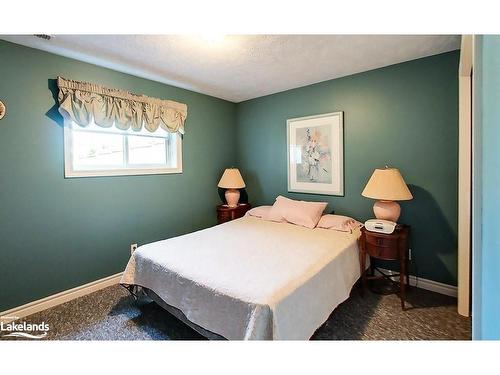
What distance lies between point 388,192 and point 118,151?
9.45 ft

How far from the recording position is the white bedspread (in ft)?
4.21

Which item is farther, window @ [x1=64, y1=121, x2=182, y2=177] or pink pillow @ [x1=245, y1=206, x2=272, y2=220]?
pink pillow @ [x1=245, y1=206, x2=272, y2=220]

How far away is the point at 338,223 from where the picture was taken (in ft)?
8.20

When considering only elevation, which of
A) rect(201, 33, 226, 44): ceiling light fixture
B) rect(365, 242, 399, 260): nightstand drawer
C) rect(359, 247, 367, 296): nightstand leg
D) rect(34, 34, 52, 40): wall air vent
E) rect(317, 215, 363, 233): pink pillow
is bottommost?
rect(359, 247, 367, 296): nightstand leg

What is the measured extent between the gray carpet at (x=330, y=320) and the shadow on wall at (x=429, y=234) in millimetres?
305

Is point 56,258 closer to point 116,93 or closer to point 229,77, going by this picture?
point 116,93

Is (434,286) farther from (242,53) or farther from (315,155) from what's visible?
(242,53)

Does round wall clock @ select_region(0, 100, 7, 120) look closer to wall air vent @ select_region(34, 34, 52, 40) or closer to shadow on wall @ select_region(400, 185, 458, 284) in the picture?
wall air vent @ select_region(34, 34, 52, 40)

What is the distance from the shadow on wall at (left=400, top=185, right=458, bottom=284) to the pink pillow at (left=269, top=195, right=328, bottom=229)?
879 mm

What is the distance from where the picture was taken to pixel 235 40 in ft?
6.33

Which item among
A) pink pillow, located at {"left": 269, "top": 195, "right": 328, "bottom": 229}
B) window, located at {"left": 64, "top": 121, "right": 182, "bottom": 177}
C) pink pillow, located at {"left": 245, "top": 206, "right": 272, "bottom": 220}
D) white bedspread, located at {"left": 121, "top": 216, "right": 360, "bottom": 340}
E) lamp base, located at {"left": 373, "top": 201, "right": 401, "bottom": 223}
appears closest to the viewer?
white bedspread, located at {"left": 121, "top": 216, "right": 360, "bottom": 340}

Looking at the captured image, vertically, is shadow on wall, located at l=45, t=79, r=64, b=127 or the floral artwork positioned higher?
shadow on wall, located at l=45, t=79, r=64, b=127

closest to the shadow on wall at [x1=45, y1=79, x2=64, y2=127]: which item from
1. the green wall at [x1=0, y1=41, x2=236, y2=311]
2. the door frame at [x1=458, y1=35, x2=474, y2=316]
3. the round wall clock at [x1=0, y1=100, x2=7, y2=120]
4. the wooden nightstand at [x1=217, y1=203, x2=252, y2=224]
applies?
the green wall at [x1=0, y1=41, x2=236, y2=311]
